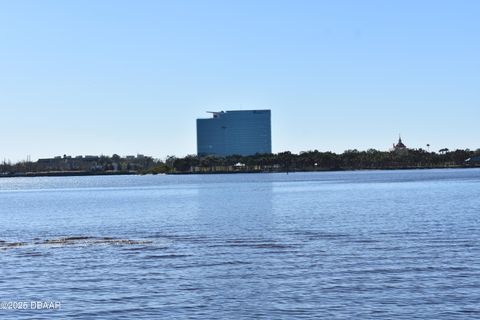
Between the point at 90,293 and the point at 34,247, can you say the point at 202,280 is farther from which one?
the point at 34,247

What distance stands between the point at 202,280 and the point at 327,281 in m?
5.77

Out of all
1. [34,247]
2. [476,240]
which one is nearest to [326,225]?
[476,240]

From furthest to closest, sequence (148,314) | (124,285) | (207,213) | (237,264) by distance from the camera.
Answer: (207,213) < (237,264) < (124,285) < (148,314)

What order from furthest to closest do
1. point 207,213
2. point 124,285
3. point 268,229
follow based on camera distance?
point 207,213
point 268,229
point 124,285

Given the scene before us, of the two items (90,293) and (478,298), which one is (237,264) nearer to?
(90,293)

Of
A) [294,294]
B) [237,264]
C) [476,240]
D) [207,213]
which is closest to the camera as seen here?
[294,294]

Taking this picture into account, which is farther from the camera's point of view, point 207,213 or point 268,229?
point 207,213

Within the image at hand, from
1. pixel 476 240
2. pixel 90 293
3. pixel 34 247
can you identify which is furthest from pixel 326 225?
pixel 90 293

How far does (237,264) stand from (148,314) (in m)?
13.2

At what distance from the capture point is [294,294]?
34438 millimetres

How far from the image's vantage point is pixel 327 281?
1470 inches

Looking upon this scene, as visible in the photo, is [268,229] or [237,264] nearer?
[237,264]

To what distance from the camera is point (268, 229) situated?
222ft

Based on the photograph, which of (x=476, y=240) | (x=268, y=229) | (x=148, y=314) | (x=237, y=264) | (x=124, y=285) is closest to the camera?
(x=148, y=314)
